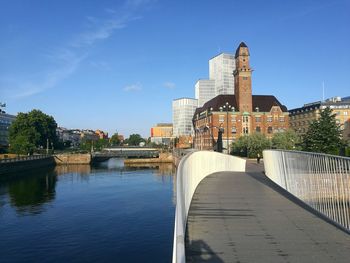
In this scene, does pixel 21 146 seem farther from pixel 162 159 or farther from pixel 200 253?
pixel 200 253

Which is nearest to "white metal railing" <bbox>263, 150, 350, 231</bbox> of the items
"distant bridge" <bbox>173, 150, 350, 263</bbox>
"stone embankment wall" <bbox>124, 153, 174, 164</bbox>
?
"distant bridge" <bbox>173, 150, 350, 263</bbox>

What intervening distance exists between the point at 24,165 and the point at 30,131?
32041 millimetres

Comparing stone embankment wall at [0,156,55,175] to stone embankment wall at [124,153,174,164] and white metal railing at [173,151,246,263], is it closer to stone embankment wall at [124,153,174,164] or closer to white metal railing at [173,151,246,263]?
stone embankment wall at [124,153,174,164]

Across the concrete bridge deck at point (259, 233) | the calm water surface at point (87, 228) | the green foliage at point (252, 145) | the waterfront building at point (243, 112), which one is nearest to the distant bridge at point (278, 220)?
the concrete bridge deck at point (259, 233)

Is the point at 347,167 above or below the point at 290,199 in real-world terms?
above

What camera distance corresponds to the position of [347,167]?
934 centimetres

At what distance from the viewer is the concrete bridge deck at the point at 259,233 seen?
8.05 m

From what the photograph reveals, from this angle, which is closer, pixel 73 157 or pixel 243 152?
pixel 243 152

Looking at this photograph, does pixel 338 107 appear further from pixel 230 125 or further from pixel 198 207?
pixel 198 207

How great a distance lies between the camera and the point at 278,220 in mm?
11383

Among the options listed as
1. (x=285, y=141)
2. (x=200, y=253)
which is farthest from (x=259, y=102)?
(x=200, y=253)

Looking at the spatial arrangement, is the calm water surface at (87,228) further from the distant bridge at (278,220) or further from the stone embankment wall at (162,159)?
the stone embankment wall at (162,159)

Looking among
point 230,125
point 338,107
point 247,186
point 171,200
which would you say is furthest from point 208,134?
point 247,186

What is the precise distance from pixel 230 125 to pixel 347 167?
101 metres
